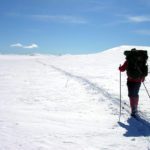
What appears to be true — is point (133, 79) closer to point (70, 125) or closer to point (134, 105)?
point (134, 105)

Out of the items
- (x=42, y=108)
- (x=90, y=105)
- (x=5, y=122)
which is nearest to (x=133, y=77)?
(x=90, y=105)

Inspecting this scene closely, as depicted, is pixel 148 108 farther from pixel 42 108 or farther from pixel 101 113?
pixel 42 108

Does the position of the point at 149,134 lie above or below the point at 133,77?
below

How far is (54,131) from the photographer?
750cm

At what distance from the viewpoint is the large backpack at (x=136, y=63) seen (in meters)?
9.34

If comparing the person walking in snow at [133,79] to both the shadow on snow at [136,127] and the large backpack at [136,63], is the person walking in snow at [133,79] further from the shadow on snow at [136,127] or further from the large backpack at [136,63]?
the shadow on snow at [136,127]

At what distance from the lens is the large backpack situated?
30.6 feet

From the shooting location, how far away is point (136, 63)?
30.8 feet

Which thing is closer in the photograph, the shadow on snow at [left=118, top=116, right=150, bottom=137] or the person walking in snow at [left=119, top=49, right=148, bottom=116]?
the shadow on snow at [left=118, top=116, right=150, bottom=137]

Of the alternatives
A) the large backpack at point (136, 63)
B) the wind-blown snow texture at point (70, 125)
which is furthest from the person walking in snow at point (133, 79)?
the wind-blown snow texture at point (70, 125)

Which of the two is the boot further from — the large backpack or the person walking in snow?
the large backpack

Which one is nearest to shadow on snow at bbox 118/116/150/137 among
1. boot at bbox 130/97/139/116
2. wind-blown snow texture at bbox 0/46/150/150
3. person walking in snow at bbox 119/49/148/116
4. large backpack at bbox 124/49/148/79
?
wind-blown snow texture at bbox 0/46/150/150

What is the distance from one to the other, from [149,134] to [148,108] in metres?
3.56

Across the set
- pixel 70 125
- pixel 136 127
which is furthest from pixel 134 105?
pixel 70 125
